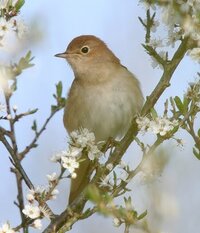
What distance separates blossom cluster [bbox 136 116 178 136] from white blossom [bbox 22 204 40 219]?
66 cm

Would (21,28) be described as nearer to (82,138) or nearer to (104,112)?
(82,138)

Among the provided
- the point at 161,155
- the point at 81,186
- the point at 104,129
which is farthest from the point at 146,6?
the point at 104,129

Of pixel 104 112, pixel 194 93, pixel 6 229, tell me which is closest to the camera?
pixel 6 229

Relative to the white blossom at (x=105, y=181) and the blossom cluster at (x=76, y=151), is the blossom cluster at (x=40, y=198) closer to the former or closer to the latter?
the blossom cluster at (x=76, y=151)

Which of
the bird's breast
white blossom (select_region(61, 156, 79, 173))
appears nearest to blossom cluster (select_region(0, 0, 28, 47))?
white blossom (select_region(61, 156, 79, 173))

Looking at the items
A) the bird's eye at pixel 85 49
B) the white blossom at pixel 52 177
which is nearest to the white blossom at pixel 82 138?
the white blossom at pixel 52 177

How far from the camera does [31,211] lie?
8.15 feet

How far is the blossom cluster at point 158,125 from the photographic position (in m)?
2.65

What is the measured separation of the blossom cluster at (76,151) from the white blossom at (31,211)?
0.23m

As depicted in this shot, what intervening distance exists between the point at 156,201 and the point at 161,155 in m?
0.45

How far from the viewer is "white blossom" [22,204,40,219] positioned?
97.7 inches

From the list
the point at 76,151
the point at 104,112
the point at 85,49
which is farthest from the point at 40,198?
the point at 85,49

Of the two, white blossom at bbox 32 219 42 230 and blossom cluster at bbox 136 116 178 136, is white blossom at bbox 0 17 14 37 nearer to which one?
blossom cluster at bbox 136 116 178 136

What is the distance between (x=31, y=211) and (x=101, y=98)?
2.83m
